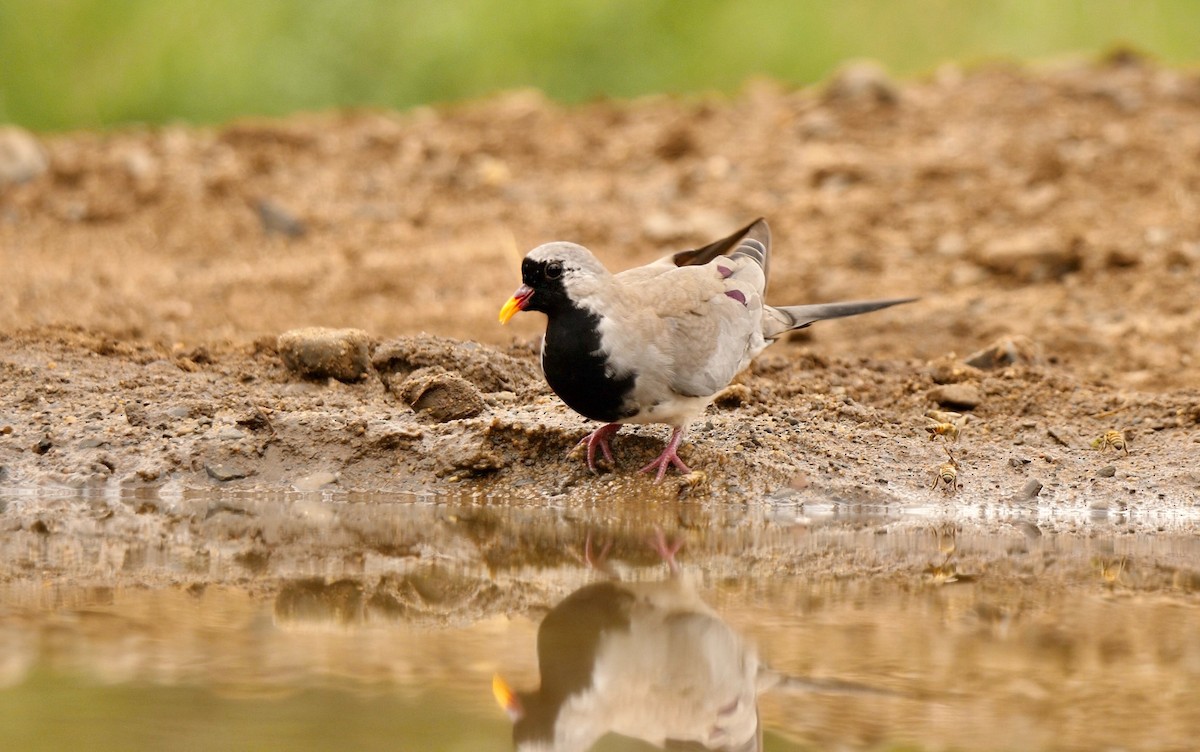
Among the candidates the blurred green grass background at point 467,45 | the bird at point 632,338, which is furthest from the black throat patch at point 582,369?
the blurred green grass background at point 467,45

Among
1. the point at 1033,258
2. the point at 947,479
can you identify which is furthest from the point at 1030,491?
the point at 1033,258

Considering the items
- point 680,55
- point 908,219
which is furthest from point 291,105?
point 908,219

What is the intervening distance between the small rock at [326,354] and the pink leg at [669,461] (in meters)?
1.26

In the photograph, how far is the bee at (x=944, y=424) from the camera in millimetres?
5430

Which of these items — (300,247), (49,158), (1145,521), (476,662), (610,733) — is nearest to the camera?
(610,733)

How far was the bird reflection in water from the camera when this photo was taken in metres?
2.71

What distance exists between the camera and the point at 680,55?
991cm

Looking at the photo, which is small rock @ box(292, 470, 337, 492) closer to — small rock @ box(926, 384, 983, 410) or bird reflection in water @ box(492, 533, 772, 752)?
bird reflection in water @ box(492, 533, 772, 752)

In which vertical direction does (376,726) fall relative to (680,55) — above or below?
below

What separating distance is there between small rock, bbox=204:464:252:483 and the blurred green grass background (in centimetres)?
495

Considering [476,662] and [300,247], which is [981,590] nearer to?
[476,662]

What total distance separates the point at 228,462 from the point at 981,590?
8.70 ft

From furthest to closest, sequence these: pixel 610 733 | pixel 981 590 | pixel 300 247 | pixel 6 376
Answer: pixel 300 247, pixel 6 376, pixel 981 590, pixel 610 733

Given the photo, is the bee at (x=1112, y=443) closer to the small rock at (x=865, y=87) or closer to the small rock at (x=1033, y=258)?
the small rock at (x=1033, y=258)
